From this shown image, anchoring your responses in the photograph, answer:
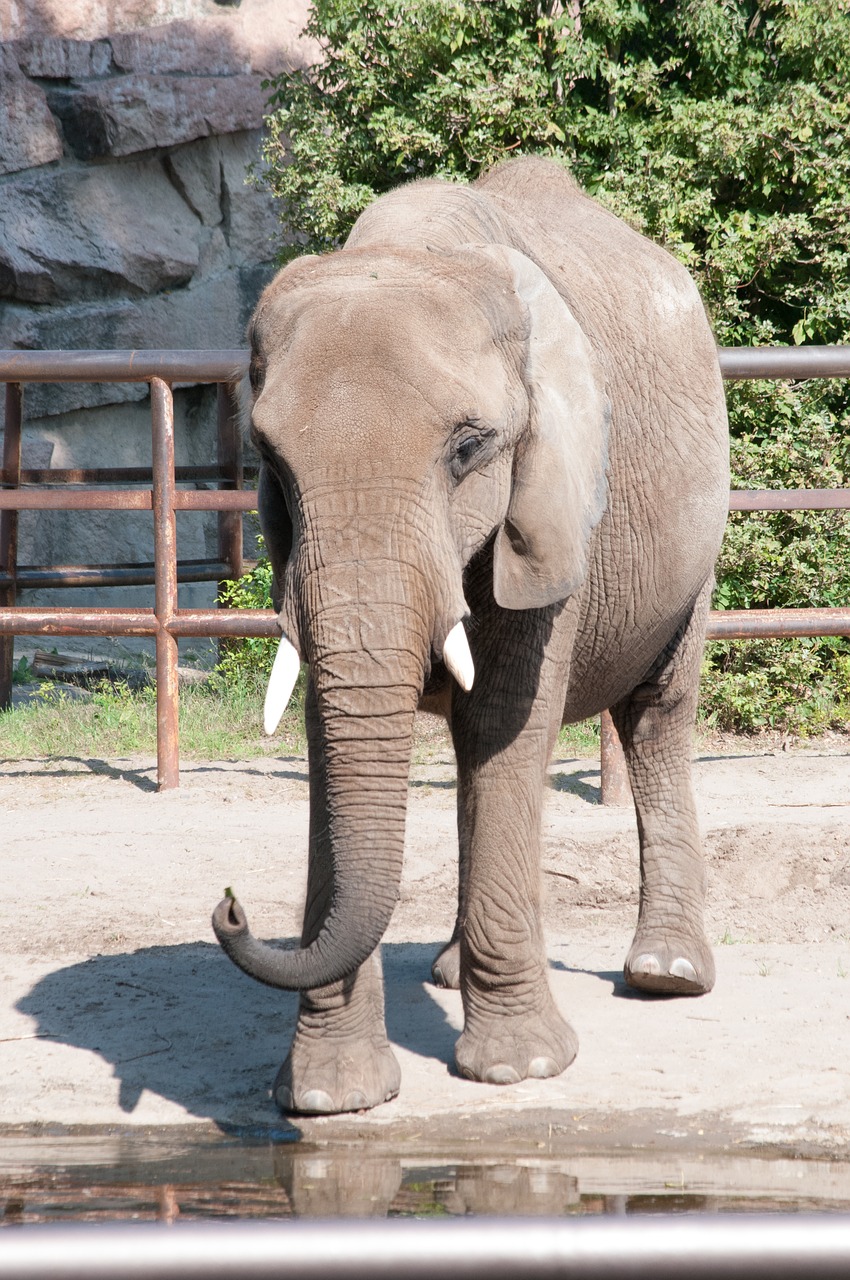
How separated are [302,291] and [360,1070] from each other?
5.64 feet

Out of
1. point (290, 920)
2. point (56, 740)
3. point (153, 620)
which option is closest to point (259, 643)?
point (56, 740)

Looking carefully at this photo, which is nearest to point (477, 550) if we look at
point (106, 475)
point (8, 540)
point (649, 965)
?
point (649, 965)

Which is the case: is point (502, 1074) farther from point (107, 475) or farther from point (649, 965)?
point (107, 475)

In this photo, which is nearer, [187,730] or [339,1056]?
[339,1056]

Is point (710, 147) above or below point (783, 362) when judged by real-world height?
above

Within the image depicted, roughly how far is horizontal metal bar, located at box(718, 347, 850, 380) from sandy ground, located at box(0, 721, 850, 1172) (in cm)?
183

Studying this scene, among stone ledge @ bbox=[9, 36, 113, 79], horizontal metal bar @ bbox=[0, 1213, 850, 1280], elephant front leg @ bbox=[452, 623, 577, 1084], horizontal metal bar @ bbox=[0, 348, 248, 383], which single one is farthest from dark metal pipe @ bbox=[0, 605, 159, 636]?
stone ledge @ bbox=[9, 36, 113, 79]

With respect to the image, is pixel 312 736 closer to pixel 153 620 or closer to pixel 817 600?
pixel 153 620

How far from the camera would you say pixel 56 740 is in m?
7.73

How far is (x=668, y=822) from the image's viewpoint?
14.6ft

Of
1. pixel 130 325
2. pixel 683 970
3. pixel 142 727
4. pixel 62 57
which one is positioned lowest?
pixel 142 727

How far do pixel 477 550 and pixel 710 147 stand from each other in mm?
7327

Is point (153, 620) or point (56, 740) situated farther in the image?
point (56, 740)

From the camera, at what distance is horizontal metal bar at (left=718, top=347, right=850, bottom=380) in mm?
5812
